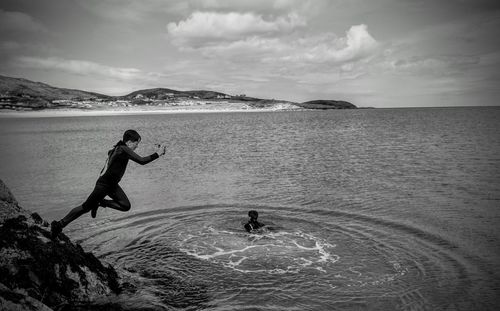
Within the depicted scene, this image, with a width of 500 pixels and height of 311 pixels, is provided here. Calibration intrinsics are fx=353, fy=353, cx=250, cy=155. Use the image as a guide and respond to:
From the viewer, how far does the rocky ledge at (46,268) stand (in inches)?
273

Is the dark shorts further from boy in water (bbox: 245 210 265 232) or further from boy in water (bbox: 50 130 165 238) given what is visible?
boy in water (bbox: 245 210 265 232)

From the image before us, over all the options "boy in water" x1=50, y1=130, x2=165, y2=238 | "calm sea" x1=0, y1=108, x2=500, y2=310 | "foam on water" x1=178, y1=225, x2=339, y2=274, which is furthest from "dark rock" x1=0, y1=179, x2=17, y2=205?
"foam on water" x1=178, y1=225, x2=339, y2=274

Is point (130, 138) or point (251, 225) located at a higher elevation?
point (130, 138)

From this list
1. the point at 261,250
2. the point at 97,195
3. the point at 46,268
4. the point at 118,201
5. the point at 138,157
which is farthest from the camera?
the point at 261,250

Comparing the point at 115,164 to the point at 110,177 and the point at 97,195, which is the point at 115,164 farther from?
the point at 97,195

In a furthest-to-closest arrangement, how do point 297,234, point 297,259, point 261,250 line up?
1. point 297,234
2. point 261,250
3. point 297,259

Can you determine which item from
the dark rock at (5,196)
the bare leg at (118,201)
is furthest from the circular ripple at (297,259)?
the dark rock at (5,196)

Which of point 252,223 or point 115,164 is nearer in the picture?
point 115,164

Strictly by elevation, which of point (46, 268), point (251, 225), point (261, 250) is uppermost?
point (46, 268)

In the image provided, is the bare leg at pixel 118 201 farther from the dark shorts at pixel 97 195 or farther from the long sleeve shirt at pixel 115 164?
the long sleeve shirt at pixel 115 164

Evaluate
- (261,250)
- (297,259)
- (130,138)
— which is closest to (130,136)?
(130,138)

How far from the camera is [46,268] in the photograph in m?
7.38

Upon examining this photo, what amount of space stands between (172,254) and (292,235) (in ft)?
15.5

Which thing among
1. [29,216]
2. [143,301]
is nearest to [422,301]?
[143,301]
